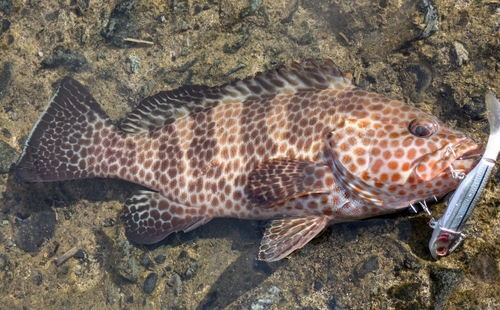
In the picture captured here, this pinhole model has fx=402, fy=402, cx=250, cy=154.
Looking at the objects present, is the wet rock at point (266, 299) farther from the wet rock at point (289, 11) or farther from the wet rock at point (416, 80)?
the wet rock at point (289, 11)

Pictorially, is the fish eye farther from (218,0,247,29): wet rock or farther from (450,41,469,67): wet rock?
(218,0,247,29): wet rock

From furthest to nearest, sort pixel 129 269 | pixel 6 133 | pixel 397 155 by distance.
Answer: pixel 6 133 → pixel 129 269 → pixel 397 155

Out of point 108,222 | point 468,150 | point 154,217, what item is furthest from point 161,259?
point 468,150

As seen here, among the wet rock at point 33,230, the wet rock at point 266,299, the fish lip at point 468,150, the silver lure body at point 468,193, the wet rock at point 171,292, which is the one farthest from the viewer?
the wet rock at point 33,230

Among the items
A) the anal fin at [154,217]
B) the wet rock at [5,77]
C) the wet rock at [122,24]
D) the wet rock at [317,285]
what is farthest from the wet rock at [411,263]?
the wet rock at [5,77]

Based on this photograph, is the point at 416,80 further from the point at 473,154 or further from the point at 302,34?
the point at 473,154

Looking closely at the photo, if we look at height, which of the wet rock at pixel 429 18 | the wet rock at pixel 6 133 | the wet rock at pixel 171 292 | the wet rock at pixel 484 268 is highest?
the wet rock at pixel 429 18
